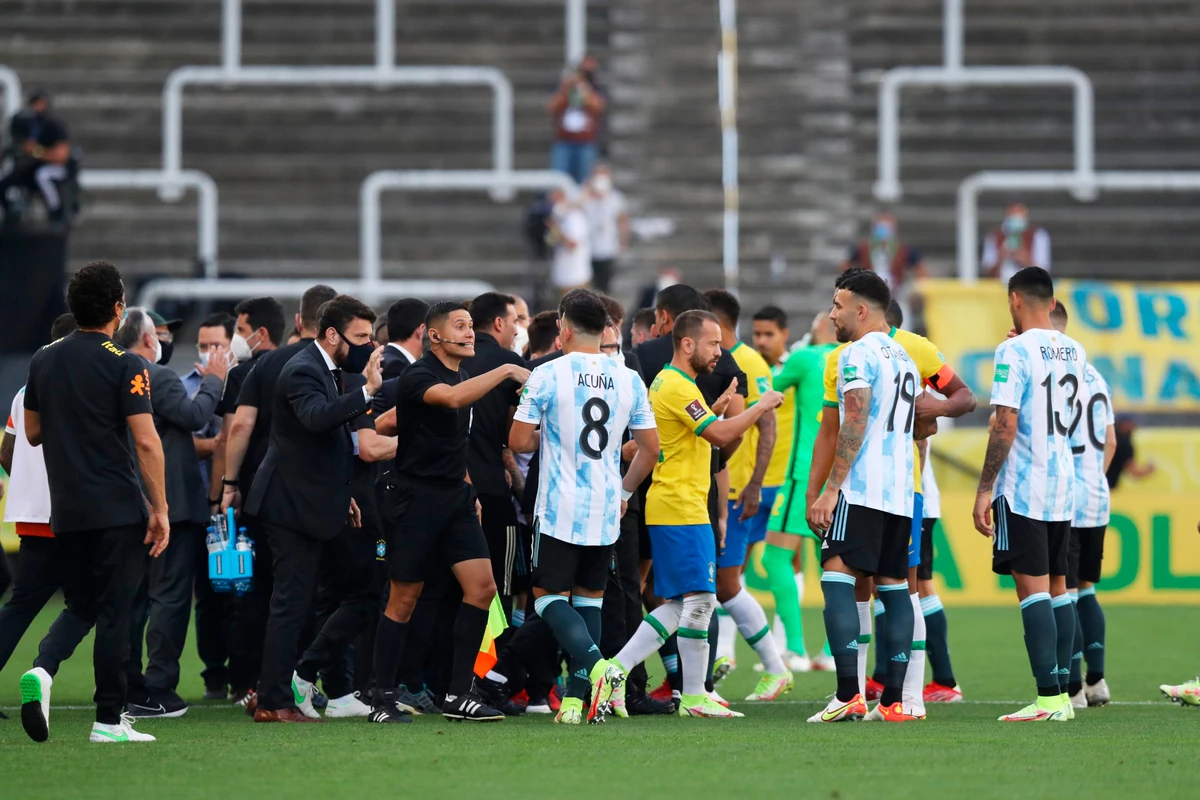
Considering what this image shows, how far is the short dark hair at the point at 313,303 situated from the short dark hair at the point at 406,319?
1.27 feet

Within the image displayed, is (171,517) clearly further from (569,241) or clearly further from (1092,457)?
(569,241)

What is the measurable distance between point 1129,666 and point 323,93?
15.3 m

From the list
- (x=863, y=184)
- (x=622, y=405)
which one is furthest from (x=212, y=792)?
(x=863, y=184)

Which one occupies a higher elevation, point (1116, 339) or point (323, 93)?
point (323, 93)

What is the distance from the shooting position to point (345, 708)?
895 cm

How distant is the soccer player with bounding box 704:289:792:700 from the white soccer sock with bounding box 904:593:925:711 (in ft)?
2.78

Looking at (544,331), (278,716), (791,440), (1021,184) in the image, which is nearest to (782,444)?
(791,440)

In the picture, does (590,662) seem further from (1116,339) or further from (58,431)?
(1116,339)

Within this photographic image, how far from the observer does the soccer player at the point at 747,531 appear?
9.40m

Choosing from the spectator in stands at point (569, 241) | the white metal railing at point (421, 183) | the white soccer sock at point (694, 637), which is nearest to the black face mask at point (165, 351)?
the white soccer sock at point (694, 637)

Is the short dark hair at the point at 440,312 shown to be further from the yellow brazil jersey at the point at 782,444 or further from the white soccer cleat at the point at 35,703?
the yellow brazil jersey at the point at 782,444

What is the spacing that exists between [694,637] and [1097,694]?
254 cm

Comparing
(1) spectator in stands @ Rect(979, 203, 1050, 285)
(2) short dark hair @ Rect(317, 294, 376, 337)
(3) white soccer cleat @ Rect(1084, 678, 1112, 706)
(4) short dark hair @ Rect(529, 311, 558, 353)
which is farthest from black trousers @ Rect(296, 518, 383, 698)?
(1) spectator in stands @ Rect(979, 203, 1050, 285)

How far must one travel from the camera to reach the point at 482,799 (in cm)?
611
